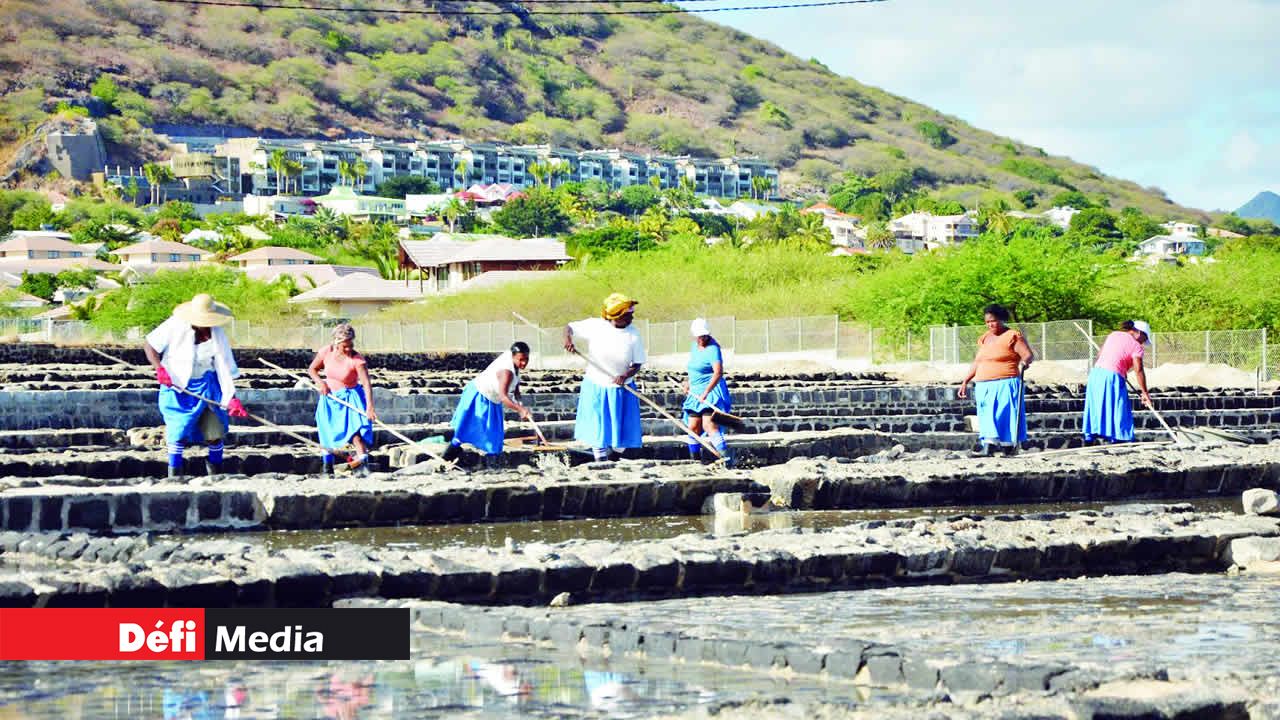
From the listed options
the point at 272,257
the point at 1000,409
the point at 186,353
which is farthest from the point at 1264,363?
the point at 272,257

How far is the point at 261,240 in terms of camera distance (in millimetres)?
138375

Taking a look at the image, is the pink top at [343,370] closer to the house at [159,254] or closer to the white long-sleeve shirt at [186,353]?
the white long-sleeve shirt at [186,353]

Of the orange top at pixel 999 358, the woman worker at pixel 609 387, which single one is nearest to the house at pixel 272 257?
the orange top at pixel 999 358

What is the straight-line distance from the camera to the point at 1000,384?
16.0 meters

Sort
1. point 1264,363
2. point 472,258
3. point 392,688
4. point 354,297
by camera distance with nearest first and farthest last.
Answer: point 392,688 < point 1264,363 < point 354,297 < point 472,258

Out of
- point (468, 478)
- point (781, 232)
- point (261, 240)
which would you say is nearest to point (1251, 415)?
point (468, 478)

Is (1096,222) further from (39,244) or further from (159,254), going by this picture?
(39,244)

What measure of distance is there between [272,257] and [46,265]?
69.1 ft

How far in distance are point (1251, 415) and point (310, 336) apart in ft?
106

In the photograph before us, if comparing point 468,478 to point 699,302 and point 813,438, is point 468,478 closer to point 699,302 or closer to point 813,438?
point 813,438

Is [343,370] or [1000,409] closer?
[343,370]

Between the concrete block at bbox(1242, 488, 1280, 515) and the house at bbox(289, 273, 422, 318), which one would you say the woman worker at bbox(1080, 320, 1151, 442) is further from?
the house at bbox(289, 273, 422, 318)

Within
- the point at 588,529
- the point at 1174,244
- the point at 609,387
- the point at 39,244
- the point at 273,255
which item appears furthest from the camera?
the point at 1174,244

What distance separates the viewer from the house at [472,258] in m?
79.1
